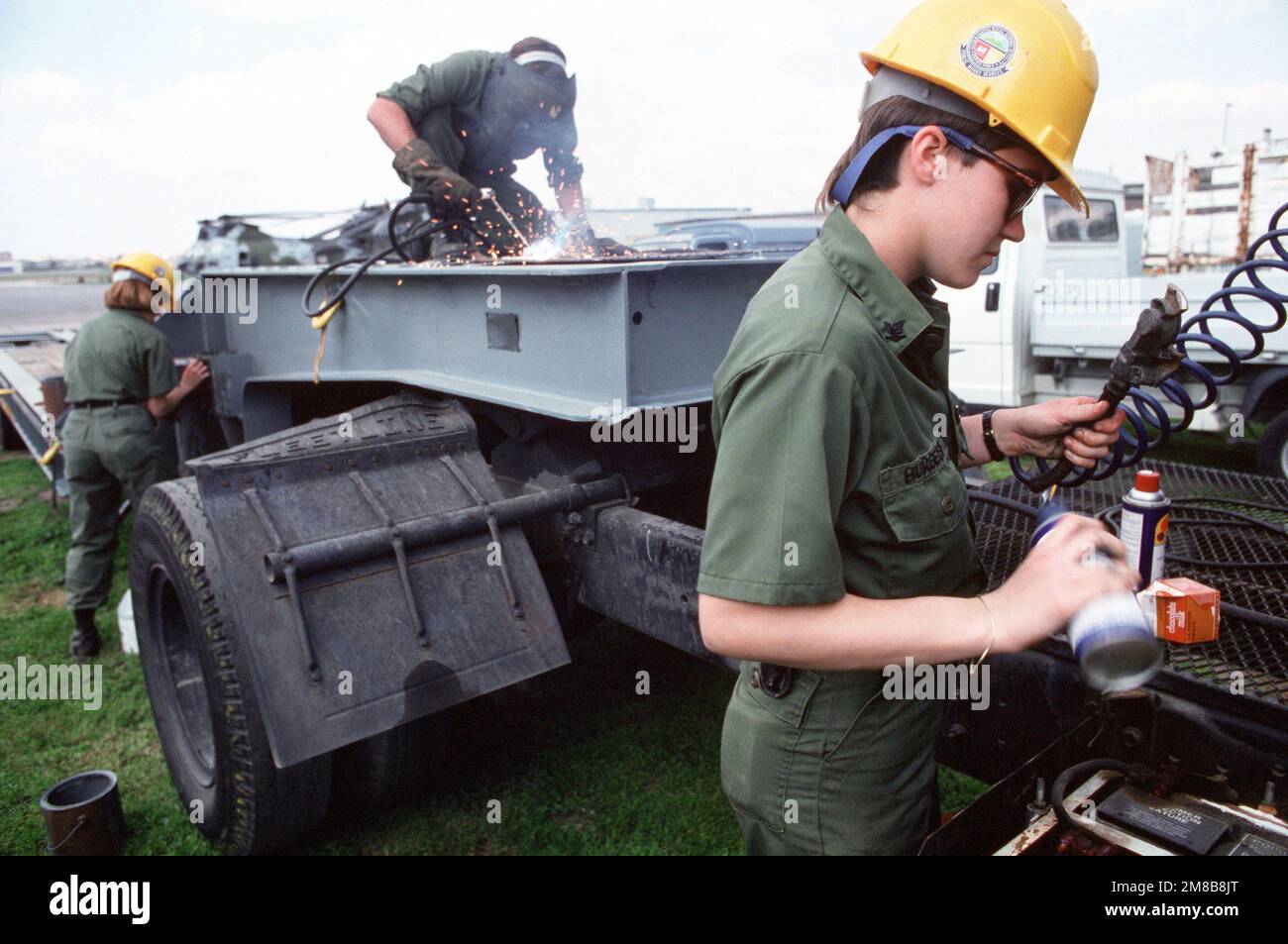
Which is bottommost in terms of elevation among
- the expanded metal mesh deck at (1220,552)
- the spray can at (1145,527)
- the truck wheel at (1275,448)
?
the truck wheel at (1275,448)

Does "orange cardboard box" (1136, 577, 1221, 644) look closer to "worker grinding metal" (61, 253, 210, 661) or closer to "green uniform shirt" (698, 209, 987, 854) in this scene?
"green uniform shirt" (698, 209, 987, 854)

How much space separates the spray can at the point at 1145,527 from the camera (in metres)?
1.94

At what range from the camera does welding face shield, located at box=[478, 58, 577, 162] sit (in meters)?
4.39

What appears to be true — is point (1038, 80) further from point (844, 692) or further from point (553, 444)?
point (553, 444)

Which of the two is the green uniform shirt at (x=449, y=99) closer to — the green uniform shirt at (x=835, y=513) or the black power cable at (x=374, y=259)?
the black power cable at (x=374, y=259)

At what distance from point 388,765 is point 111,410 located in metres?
3.13

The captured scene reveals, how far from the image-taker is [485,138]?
4547mm

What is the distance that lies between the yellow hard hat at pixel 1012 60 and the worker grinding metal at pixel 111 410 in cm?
455

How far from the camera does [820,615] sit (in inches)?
49.2

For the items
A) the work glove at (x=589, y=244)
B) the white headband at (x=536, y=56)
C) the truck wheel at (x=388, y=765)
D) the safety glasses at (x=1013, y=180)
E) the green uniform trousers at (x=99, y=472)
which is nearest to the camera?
the safety glasses at (x=1013, y=180)

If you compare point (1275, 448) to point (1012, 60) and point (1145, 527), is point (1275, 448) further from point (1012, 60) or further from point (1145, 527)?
point (1012, 60)

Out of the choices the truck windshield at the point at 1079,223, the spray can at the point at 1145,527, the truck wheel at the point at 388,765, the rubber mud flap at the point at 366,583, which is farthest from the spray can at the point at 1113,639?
the truck windshield at the point at 1079,223

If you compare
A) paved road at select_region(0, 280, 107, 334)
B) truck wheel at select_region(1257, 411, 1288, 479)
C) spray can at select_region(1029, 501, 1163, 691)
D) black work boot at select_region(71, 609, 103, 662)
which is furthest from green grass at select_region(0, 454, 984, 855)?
paved road at select_region(0, 280, 107, 334)
